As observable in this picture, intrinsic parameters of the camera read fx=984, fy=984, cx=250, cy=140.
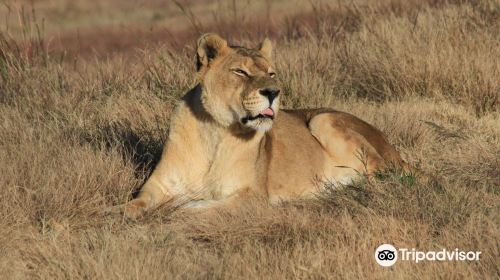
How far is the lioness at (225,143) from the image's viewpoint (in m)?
5.86

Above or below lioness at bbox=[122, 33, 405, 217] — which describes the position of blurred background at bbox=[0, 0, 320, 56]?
below

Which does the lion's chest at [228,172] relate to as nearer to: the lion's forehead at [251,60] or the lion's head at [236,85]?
the lion's head at [236,85]

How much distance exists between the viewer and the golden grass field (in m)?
4.74

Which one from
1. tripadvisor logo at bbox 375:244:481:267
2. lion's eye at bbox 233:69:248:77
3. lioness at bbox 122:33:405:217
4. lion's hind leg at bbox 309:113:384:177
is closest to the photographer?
tripadvisor logo at bbox 375:244:481:267

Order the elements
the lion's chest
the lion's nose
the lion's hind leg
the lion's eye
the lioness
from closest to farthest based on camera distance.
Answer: the lion's nose < the lioness < the lion's eye < the lion's chest < the lion's hind leg

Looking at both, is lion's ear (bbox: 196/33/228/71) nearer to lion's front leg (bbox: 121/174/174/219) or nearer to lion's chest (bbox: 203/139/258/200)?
lion's chest (bbox: 203/139/258/200)

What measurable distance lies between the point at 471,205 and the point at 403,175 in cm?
61

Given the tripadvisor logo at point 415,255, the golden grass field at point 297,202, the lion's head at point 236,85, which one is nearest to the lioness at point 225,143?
the lion's head at point 236,85

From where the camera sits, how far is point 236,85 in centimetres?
595

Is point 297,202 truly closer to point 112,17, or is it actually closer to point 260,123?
point 260,123

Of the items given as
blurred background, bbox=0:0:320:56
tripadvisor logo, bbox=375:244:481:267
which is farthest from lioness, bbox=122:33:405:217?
blurred background, bbox=0:0:320:56

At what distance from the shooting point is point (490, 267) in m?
4.64

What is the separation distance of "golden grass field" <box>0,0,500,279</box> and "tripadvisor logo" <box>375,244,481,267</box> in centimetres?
5

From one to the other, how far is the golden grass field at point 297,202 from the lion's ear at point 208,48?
33.7 inches
